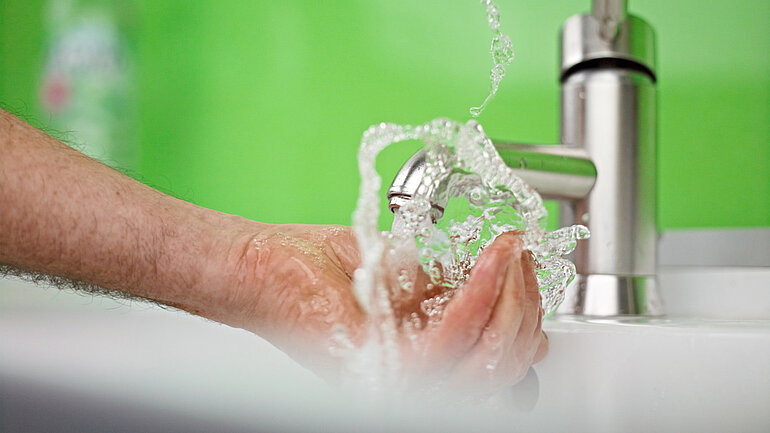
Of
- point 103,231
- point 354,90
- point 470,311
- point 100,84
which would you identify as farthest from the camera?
point 100,84

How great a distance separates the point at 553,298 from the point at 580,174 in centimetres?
11

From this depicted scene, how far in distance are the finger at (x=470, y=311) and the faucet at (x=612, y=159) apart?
206 mm

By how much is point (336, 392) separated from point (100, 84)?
1009 millimetres

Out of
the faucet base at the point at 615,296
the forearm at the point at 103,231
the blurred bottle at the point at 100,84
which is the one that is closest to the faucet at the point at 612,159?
the faucet base at the point at 615,296

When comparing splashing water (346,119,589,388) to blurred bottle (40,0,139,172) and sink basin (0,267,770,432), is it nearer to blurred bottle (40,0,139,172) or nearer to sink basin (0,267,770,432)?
sink basin (0,267,770,432)

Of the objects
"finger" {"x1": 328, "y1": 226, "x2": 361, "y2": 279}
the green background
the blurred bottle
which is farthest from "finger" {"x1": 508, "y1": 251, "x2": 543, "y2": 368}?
the blurred bottle

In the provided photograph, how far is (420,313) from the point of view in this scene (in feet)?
1.24

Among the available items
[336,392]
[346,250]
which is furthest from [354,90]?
[336,392]

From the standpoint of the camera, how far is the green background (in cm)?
78

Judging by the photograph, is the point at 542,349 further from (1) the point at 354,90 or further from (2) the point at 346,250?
(1) the point at 354,90

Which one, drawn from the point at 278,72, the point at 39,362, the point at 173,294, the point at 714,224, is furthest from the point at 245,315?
the point at 278,72

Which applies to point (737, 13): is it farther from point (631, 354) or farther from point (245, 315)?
point (245, 315)

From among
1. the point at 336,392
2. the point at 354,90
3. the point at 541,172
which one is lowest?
the point at 336,392

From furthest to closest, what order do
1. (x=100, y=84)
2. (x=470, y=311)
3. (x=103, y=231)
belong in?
(x=100, y=84)
(x=103, y=231)
(x=470, y=311)
